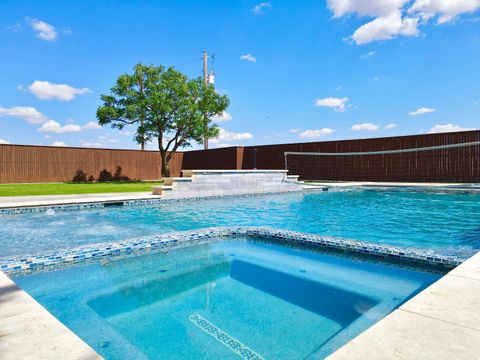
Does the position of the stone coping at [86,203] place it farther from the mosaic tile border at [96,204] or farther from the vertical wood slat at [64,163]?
the vertical wood slat at [64,163]

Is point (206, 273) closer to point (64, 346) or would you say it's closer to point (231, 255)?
point (231, 255)

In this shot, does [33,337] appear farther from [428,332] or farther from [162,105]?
[162,105]

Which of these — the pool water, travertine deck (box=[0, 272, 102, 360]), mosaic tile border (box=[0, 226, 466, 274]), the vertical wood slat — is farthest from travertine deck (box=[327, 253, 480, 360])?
the vertical wood slat

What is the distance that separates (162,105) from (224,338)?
16.4 metres

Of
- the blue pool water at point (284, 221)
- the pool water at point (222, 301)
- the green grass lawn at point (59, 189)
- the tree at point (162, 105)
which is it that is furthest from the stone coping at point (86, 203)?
the tree at point (162, 105)

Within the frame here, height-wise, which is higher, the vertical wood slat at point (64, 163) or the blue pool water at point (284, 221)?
the vertical wood slat at point (64, 163)

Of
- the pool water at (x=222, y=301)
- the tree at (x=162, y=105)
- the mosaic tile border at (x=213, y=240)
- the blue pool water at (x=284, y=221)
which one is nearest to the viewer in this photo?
the pool water at (x=222, y=301)

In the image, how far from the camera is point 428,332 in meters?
1.73

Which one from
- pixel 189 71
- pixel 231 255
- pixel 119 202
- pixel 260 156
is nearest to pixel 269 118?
pixel 260 156

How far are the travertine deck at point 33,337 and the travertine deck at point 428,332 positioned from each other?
131 cm

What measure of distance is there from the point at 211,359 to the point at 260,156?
755 inches

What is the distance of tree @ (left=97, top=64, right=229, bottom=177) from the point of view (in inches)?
699

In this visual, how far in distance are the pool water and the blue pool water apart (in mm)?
1490

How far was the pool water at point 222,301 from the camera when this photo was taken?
2.30 metres
